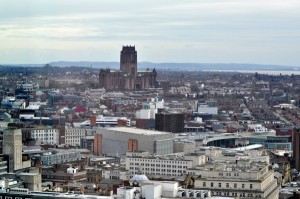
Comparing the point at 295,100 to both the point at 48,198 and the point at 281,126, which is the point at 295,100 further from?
the point at 48,198

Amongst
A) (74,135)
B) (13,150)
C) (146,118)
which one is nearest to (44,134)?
(74,135)

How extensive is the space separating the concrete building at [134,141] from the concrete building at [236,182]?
1636cm

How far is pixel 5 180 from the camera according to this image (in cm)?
2441

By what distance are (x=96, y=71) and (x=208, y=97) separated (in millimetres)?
13460

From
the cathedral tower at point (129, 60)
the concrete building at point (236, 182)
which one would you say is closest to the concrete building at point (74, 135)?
the concrete building at point (236, 182)

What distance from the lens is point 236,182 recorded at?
2692cm

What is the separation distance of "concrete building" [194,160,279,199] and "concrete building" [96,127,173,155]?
53.7ft

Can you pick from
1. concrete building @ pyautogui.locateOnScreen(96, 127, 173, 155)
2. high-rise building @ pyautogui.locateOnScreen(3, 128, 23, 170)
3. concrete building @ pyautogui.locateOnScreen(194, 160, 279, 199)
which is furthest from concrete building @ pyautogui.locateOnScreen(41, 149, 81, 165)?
concrete building @ pyautogui.locateOnScreen(194, 160, 279, 199)

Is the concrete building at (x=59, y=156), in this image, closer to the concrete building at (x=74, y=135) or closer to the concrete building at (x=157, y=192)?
the concrete building at (x=74, y=135)

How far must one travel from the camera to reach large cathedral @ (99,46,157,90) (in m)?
Result: 95.8

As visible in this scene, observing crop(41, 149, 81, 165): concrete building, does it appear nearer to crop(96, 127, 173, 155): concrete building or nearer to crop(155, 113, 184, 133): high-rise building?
crop(96, 127, 173, 155): concrete building

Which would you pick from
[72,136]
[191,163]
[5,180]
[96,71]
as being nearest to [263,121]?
[72,136]

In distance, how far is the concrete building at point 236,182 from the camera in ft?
87.9

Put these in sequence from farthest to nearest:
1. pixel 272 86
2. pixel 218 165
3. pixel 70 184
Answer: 1. pixel 272 86
2. pixel 70 184
3. pixel 218 165
